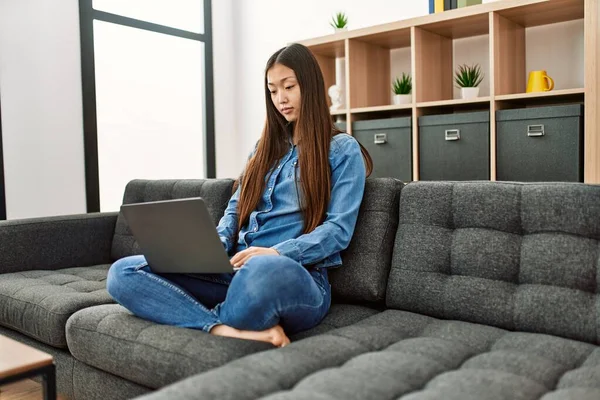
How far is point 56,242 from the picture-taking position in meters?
2.53

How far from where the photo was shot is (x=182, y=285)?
5.37 ft

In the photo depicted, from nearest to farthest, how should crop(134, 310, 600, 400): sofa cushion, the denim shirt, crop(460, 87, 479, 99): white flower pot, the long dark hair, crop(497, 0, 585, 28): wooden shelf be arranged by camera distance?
crop(134, 310, 600, 400): sofa cushion
the denim shirt
the long dark hair
crop(497, 0, 585, 28): wooden shelf
crop(460, 87, 479, 99): white flower pot

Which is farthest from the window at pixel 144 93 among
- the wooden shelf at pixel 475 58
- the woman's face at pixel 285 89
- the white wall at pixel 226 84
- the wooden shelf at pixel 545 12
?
the wooden shelf at pixel 545 12

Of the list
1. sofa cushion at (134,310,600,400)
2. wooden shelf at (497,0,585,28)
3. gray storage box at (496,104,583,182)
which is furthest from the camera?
wooden shelf at (497,0,585,28)

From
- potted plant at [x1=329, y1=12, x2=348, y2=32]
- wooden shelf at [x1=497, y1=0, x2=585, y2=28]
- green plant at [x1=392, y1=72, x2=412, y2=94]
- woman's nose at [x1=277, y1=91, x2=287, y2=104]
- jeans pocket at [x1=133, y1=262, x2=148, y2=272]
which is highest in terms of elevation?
potted plant at [x1=329, y1=12, x2=348, y2=32]

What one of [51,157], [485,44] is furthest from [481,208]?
[51,157]

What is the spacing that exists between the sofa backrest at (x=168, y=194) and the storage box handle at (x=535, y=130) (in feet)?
4.27

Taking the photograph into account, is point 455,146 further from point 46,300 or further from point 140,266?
point 46,300

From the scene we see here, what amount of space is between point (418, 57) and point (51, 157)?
2.00 m

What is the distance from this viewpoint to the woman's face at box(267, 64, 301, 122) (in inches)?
72.1

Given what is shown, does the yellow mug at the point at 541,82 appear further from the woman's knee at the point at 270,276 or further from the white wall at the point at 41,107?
the white wall at the point at 41,107

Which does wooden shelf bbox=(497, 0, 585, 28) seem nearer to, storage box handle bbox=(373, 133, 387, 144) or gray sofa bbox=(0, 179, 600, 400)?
storage box handle bbox=(373, 133, 387, 144)

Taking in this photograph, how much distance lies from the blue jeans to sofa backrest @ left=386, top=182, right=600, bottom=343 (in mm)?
276

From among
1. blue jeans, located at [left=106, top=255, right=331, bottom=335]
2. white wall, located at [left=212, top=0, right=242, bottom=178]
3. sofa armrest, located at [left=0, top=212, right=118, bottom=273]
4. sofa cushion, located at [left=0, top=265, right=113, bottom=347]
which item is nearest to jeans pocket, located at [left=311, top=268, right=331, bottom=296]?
blue jeans, located at [left=106, top=255, right=331, bottom=335]
